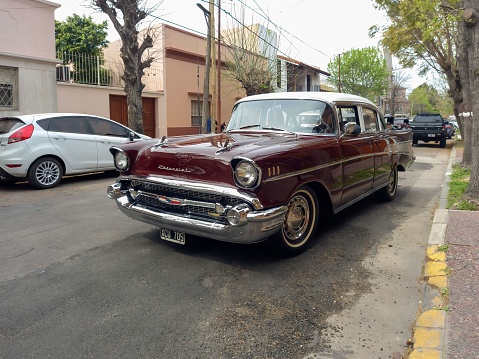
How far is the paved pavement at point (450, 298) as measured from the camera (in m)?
2.58

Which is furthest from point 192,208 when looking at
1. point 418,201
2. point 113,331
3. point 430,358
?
point 418,201

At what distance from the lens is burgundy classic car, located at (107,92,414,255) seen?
3537 mm

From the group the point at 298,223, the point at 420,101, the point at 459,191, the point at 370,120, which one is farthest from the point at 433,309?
the point at 420,101

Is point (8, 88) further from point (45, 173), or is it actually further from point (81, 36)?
point (81, 36)

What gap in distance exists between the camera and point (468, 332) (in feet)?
8.80

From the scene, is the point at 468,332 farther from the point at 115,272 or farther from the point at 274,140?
the point at 115,272

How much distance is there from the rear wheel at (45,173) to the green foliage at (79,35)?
46.3 ft

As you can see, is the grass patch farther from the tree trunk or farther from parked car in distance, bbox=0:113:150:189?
parked car in distance, bbox=0:113:150:189

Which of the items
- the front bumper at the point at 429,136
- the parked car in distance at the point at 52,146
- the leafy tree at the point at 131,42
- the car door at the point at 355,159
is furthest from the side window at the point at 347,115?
the front bumper at the point at 429,136

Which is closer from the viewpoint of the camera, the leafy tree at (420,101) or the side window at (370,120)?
the side window at (370,120)

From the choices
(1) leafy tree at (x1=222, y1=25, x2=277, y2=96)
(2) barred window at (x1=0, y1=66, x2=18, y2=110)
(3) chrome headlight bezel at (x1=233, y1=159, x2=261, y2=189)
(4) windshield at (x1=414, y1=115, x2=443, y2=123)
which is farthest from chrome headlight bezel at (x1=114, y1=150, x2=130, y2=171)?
(4) windshield at (x1=414, y1=115, x2=443, y2=123)

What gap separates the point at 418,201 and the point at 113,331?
6215 mm

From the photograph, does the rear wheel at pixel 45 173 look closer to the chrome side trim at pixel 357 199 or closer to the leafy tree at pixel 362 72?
the chrome side trim at pixel 357 199

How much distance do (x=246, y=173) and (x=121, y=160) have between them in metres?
1.71
